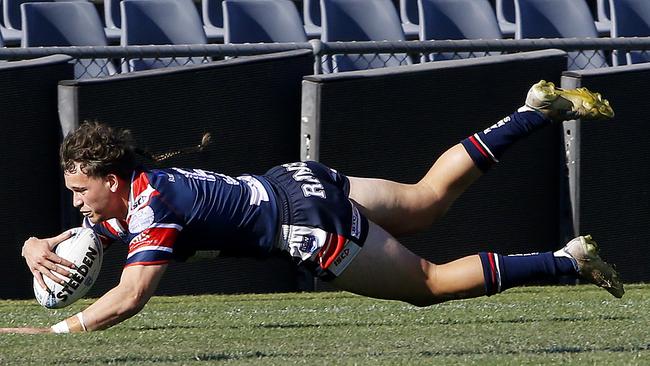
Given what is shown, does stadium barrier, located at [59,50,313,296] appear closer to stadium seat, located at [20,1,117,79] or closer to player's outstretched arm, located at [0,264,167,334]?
stadium seat, located at [20,1,117,79]

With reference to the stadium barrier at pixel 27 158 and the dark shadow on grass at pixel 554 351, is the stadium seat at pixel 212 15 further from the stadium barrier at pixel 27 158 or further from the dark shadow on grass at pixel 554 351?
the dark shadow on grass at pixel 554 351

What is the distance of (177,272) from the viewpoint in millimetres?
9453

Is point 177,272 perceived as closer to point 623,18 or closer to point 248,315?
point 248,315

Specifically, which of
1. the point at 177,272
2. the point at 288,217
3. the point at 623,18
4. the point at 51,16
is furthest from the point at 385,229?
the point at 623,18

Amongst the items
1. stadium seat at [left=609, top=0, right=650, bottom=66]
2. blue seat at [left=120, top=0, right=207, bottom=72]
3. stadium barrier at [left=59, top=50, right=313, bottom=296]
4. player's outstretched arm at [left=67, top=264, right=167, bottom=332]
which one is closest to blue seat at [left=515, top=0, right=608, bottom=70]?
stadium seat at [left=609, top=0, right=650, bottom=66]

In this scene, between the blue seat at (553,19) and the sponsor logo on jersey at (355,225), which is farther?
the blue seat at (553,19)

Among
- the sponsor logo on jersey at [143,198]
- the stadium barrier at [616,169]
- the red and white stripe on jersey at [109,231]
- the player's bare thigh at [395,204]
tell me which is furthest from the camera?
the stadium barrier at [616,169]

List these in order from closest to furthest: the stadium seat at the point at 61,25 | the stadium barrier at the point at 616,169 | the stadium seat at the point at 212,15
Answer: the stadium barrier at the point at 616,169
the stadium seat at the point at 61,25
the stadium seat at the point at 212,15

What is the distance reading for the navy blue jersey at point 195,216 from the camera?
5930mm

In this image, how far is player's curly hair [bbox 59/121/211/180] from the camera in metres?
6.06

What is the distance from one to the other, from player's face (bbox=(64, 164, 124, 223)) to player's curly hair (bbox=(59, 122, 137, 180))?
24 mm

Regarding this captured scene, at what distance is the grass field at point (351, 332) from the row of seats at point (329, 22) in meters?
2.63

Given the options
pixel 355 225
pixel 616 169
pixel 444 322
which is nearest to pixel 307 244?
pixel 355 225

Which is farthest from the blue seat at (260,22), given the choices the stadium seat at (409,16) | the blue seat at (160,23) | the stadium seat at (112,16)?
the stadium seat at (409,16)
